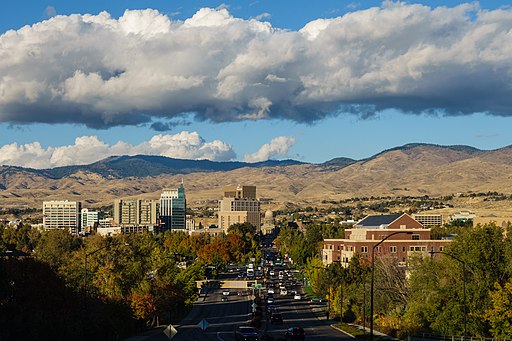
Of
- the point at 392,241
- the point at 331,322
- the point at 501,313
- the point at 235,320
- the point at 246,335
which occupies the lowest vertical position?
the point at 331,322

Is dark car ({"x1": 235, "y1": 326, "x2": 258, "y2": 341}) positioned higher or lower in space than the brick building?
lower

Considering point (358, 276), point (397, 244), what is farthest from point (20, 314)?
point (397, 244)

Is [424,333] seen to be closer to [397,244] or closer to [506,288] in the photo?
[506,288]

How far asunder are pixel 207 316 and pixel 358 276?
24.6m

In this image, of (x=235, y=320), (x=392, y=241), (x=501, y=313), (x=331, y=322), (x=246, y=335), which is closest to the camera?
(x=246, y=335)

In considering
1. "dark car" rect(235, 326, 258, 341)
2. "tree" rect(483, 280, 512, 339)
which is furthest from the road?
"tree" rect(483, 280, 512, 339)

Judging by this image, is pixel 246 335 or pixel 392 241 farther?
pixel 392 241

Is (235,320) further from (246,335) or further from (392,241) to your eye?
(392,241)

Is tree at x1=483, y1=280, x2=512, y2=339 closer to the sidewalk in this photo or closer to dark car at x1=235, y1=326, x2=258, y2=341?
the sidewalk

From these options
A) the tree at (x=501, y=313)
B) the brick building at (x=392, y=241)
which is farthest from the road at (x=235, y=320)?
the brick building at (x=392, y=241)

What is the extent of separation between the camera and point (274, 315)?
4774 inches

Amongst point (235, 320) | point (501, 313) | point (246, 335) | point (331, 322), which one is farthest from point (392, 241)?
point (246, 335)

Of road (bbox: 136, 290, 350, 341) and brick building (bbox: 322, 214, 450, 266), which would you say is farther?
brick building (bbox: 322, 214, 450, 266)

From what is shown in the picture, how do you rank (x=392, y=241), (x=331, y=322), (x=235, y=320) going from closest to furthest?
(x=235, y=320) < (x=331, y=322) < (x=392, y=241)
